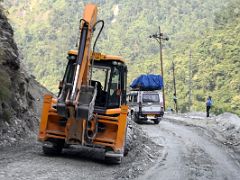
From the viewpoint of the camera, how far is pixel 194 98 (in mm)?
77812

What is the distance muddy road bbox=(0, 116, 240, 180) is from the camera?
30.0 ft

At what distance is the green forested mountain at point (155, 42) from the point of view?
259ft

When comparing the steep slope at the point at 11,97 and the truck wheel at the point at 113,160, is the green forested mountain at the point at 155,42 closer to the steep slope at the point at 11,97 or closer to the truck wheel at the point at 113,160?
the steep slope at the point at 11,97

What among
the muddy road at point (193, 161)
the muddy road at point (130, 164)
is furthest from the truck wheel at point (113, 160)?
the muddy road at point (193, 161)

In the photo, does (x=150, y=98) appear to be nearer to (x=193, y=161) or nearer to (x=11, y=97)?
(x=11, y=97)

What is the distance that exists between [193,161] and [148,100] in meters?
16.0

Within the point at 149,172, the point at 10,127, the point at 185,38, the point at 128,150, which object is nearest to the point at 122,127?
the point at 149,172

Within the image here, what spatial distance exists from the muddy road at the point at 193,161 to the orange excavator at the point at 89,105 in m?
1.37

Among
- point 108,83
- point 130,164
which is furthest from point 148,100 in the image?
point 130,164

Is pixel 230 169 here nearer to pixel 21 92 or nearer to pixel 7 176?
pixel 7 176

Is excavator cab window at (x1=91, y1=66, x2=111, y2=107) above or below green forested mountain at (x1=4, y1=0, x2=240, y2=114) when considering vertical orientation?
below

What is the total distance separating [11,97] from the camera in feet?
47.5

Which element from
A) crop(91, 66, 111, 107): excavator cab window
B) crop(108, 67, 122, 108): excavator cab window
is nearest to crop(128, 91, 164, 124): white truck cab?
crop(108, 67, 122, 108): excavator cab window

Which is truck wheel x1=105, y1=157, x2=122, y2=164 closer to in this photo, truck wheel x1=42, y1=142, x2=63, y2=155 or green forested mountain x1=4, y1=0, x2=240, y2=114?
truck wheel x1=42, y1=142, x2=63, y2=155
